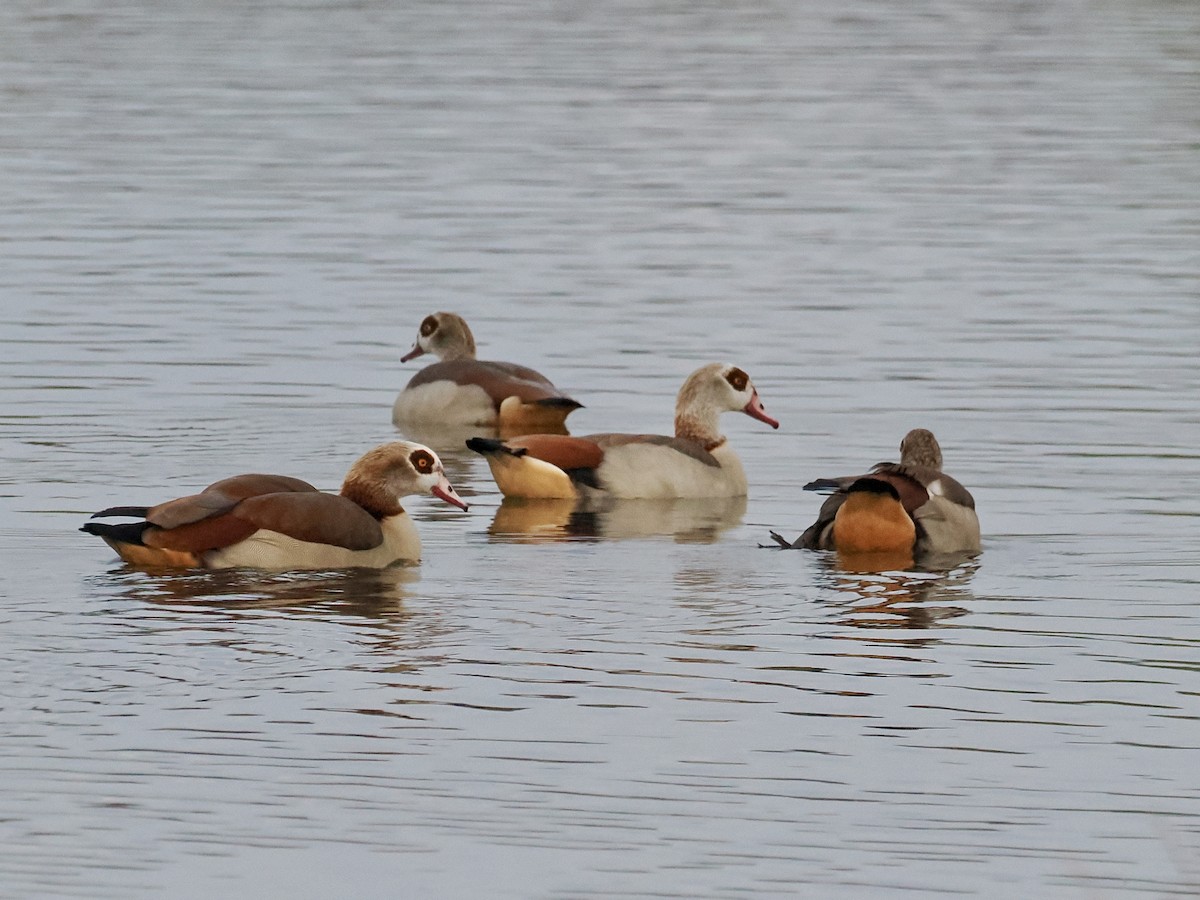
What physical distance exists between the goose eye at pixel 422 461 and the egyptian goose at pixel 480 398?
4.58m

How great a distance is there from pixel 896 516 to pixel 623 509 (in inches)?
106

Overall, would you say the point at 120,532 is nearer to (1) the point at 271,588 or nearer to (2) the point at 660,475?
(1) the point at 271,588

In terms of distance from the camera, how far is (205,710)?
10.5 meters

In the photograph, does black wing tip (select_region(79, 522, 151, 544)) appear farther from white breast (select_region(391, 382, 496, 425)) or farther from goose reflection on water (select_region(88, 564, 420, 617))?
white breast (select_region(391, 382, 496, 425))

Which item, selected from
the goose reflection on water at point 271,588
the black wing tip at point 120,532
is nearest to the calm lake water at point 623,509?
the goose reflection on water at point 271,588

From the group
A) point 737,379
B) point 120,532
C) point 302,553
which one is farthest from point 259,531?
point 737,379

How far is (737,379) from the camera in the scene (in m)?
17.5

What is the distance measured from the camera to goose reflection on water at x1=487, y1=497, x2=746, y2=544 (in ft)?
50.1

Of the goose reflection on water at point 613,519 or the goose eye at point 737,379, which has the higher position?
the goose eye at point 737,379

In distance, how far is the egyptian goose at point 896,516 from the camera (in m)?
14.0

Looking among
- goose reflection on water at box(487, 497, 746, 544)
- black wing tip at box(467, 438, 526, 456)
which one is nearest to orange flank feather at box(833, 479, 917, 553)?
goose reflection on water at box(487, 497, 746, 544)

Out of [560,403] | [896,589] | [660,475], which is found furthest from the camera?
[560,403]

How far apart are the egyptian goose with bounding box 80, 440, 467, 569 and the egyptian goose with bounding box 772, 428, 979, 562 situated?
90.2 inches

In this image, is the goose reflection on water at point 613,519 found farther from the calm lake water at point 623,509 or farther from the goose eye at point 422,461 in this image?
the goose eye at point 422,461
